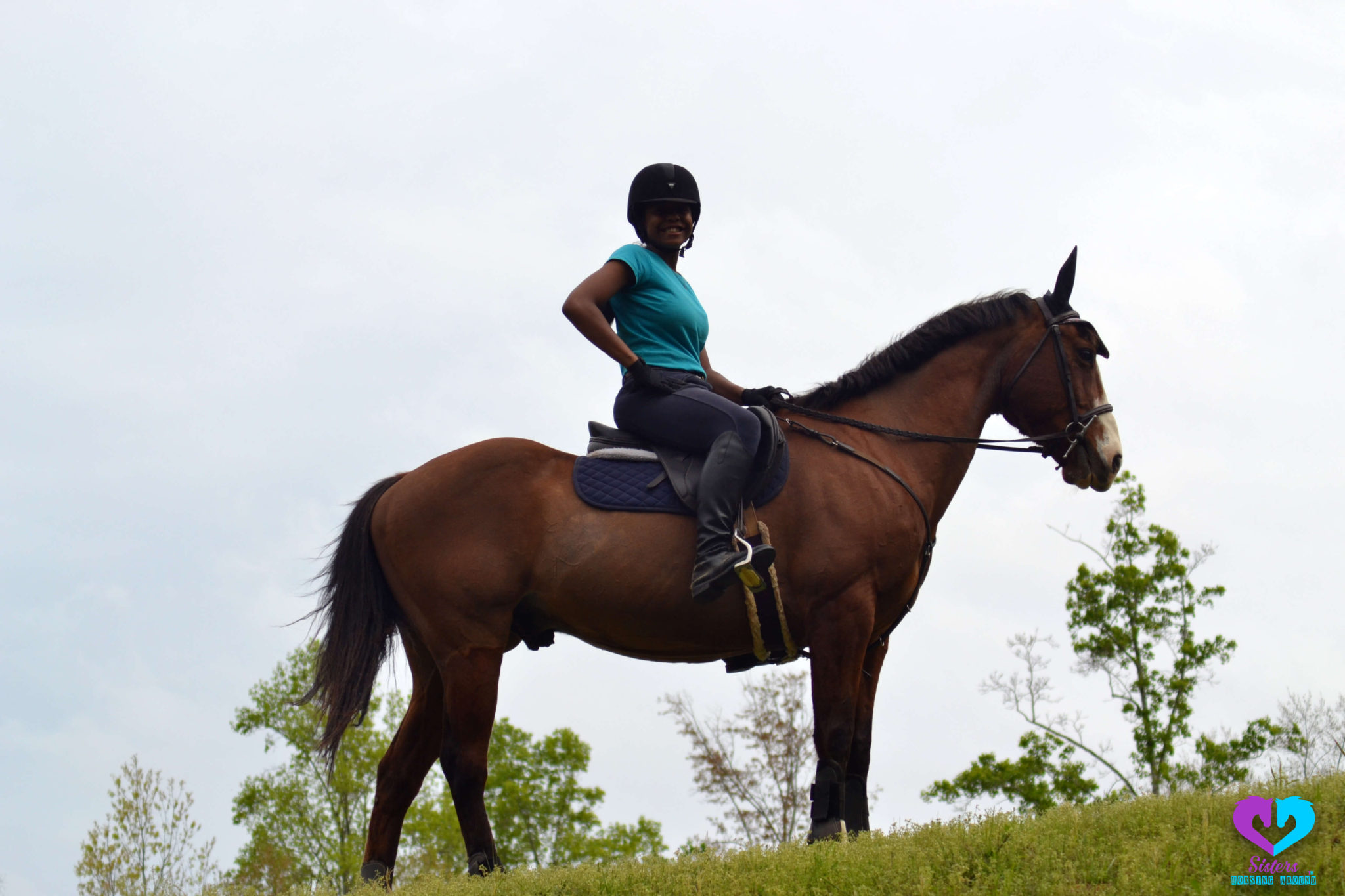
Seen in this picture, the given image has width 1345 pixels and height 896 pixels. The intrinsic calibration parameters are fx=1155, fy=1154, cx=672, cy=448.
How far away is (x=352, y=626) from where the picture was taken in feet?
24.1

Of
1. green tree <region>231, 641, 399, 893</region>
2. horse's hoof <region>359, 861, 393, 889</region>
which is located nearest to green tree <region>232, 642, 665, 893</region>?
green tree <region>231, 641, 399, 893</region>

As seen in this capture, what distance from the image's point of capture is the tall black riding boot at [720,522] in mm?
6715

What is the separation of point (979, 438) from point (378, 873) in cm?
484

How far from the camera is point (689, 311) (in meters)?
7.60

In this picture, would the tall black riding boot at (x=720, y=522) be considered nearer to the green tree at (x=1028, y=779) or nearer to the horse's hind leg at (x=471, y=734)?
the horse's hind leg at (x=471, y=734)

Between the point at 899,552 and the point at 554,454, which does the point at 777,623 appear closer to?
the point at 899,552

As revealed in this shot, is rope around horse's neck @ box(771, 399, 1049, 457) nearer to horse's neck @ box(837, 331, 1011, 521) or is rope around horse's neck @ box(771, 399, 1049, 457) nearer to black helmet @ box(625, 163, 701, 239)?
horse's neck @ box(837, 331, 1011, 521)

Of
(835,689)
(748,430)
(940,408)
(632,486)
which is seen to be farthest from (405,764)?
(940,408)

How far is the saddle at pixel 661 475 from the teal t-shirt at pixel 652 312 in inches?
23.2

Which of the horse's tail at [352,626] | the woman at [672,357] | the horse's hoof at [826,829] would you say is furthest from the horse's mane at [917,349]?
the horse's tail at [352,626]

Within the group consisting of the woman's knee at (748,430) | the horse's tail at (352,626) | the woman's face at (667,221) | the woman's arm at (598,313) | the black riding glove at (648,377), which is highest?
the woman's face at (667,221)

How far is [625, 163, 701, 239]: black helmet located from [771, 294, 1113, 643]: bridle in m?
1.51

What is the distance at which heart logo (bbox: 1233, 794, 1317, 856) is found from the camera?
5574 millimetres

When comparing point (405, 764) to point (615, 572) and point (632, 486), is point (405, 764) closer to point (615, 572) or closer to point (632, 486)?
point (615, 572)
